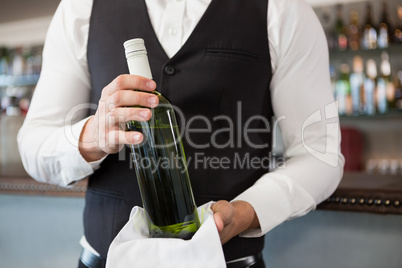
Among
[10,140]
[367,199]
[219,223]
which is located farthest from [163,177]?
[10,140]

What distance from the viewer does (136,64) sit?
53 cm

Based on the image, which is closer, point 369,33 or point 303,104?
point 303,104

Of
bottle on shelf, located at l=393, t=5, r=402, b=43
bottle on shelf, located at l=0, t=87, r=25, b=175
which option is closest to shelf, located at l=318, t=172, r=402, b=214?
bottle on shelf, located at l=0, t=87, r=25, b=175


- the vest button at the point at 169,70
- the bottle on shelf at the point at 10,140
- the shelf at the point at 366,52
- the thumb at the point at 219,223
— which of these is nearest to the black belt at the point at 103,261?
the thumb at the point at 219,223

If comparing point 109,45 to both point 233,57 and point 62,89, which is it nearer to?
point 62,89

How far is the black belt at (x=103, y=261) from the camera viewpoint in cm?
78

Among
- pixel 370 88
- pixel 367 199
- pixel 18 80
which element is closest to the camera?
pixel 367 199

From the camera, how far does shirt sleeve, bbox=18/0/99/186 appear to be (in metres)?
0.74

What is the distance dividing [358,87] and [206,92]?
236 cm

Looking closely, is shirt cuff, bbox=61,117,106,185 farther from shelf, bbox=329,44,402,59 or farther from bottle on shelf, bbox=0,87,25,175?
shelf, bbox=329,44,402,59

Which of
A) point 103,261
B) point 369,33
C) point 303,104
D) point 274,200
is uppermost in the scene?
point 369,33

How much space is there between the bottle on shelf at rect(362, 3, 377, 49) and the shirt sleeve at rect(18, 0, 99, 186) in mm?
2420

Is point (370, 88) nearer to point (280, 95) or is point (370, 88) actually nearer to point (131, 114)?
point (280, 95)

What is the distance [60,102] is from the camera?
2.60 ft
